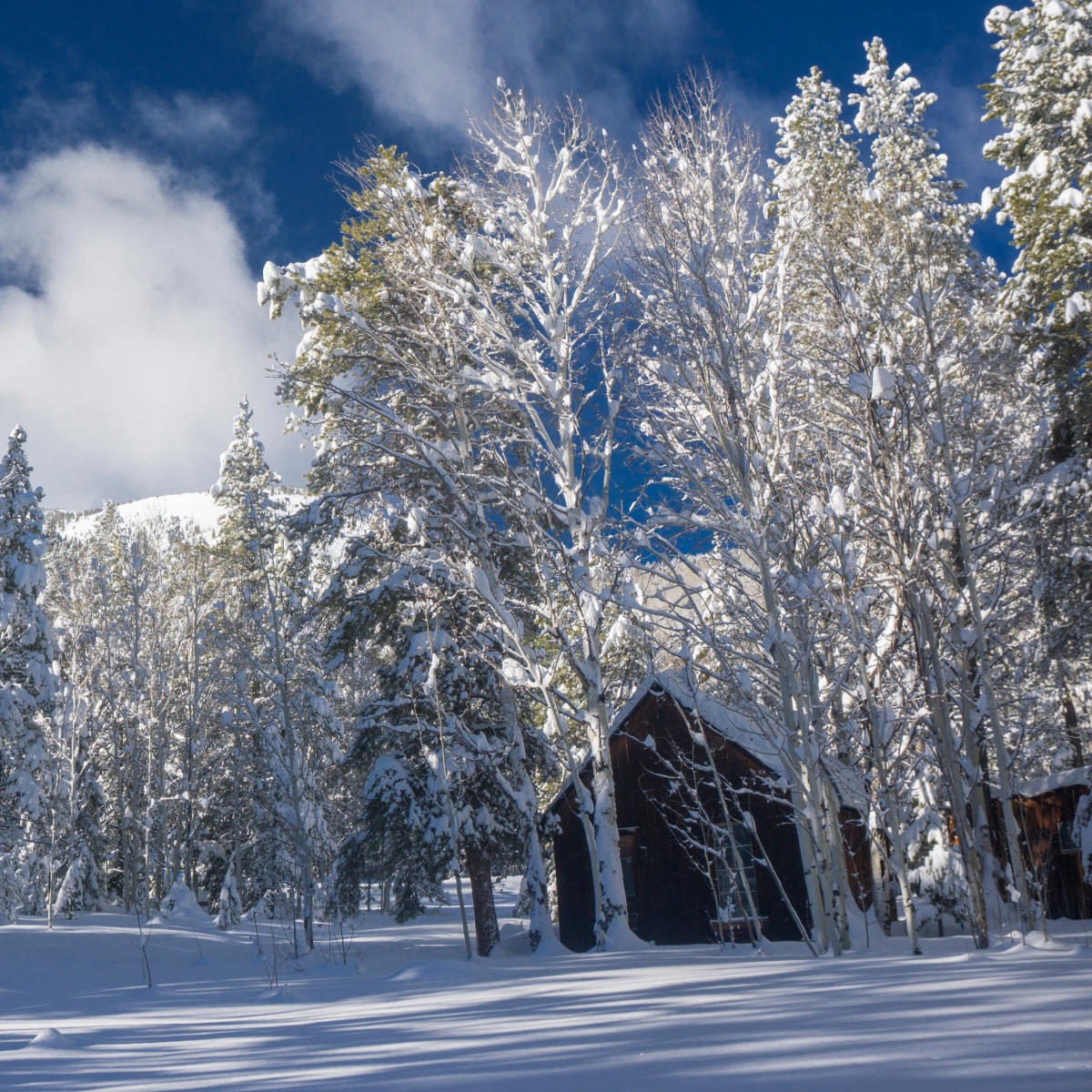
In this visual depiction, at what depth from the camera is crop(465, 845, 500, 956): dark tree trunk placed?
1588cm

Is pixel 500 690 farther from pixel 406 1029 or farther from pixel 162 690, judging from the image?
pixel 162 690

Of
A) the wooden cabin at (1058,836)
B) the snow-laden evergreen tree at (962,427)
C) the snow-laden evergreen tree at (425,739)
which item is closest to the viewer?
the snow-laden evergreen tree at (962,427)

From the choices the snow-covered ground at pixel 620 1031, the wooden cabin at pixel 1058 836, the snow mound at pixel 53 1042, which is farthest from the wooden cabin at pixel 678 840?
the snow mound at pixel 53 1042

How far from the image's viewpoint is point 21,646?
21.0 meters

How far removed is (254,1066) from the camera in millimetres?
5031

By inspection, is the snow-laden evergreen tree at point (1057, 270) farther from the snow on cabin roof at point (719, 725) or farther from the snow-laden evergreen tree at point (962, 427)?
the snow on cabin roof at point (719, 725)

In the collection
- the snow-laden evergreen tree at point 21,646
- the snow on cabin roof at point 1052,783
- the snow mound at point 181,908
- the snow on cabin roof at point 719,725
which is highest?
the snow-laden evergreen tree at point 21,646

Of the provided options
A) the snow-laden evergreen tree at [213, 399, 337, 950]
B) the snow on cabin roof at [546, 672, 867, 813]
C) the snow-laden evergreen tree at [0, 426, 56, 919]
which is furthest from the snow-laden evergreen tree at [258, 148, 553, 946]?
the snow-laden evergreen tree at [0, 426, 56, 919]

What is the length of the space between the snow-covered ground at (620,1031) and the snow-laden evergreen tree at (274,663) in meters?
11.0

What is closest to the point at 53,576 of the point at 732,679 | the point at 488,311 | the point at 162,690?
the point at 162,690

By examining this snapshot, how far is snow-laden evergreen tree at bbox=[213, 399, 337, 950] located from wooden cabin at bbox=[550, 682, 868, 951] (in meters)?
6.15

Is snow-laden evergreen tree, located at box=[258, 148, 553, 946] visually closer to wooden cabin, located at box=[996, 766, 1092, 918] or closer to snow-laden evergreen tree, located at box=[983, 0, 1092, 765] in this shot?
snow-laden evergreen tree, located at box=[983, 0, 1092, 765]

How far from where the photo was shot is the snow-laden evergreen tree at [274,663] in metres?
20.6

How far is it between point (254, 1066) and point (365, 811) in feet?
37.1
